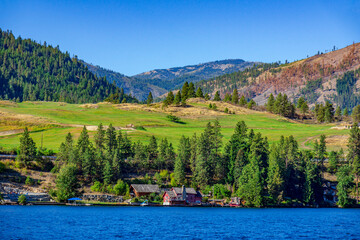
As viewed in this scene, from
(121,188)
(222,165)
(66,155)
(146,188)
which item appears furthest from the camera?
(222,165)

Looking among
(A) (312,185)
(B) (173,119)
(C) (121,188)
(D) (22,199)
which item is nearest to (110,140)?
(C) (121,188)

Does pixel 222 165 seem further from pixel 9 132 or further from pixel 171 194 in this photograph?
pixel 9 132

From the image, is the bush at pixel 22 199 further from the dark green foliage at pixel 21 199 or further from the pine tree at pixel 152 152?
the pine tree at pixel 152 152

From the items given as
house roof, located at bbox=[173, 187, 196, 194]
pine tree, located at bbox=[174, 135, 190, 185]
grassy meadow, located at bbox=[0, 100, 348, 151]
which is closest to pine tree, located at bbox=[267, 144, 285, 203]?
house roof, located at bbox=[173, 187, 196, 194]

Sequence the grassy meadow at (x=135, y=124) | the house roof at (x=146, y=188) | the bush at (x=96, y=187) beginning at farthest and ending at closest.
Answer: the grassy meadow at (x=135, y=124)
the house roof at (x=146, y=188)
the bush at (x=96, y=187)

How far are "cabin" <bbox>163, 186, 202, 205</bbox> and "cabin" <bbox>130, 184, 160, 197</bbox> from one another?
8.12 ft

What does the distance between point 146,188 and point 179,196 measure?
751 centimetres

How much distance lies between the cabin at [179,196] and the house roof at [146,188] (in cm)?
234

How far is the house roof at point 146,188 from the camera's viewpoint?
312ft

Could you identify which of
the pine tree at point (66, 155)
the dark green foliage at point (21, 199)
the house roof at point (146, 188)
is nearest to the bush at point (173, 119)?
the pine tree at point (66, 155)

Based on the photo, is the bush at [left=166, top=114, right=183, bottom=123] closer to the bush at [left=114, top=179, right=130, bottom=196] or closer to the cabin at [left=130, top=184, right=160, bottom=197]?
the cabin at [left=130, top=184, right=160, bottom=197]

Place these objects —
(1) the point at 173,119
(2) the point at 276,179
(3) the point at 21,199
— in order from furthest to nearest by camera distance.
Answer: (1) the point at 173,119 → (2) the point at 276,179 → (3) the point at 21,199

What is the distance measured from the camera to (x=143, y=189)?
314 feet

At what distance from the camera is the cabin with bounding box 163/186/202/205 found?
95.6 meters
